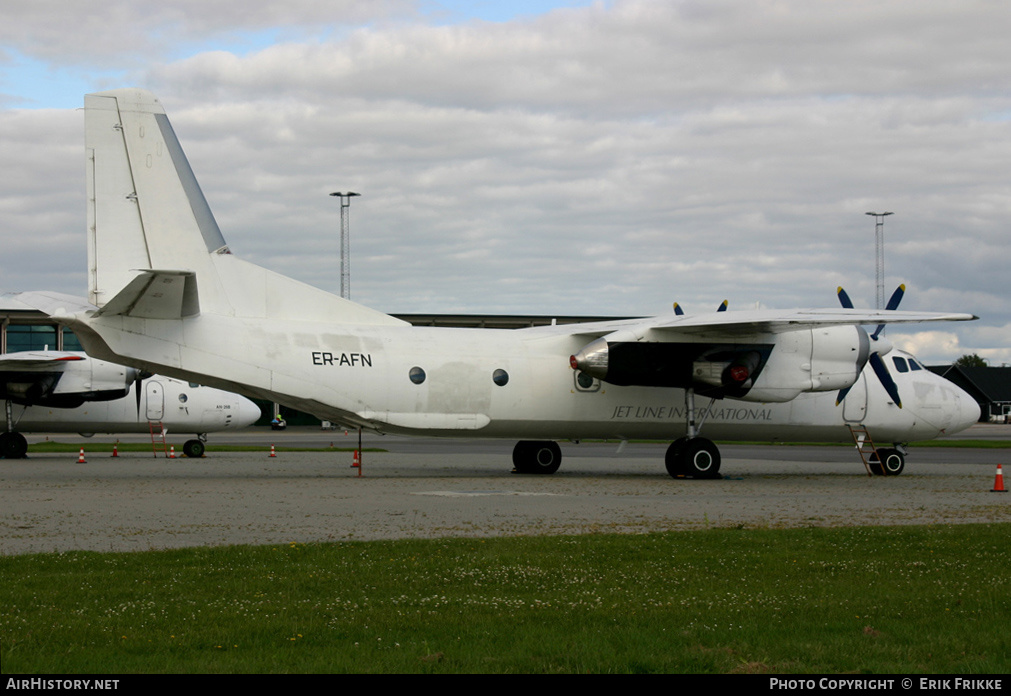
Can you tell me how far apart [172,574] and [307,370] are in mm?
10951

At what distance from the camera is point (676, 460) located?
2167 centimetres

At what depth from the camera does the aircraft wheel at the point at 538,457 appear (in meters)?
23.8

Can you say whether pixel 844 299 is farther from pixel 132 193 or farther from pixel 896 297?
pixel 132 193

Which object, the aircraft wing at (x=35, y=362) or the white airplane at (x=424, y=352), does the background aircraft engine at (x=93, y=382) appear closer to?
the aircraft wing at (x=35, y=362)

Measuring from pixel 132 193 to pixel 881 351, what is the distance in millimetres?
16807

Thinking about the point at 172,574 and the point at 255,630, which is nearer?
the point at 255,630

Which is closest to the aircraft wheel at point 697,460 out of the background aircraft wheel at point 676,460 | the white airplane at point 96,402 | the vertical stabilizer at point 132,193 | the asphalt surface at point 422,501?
the background aircraft wheel at point 676,460

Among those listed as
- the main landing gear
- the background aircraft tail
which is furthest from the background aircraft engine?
the main landing gear

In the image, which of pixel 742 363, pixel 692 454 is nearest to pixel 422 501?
pixel 692 454

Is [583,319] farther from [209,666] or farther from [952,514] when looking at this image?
[209,666]

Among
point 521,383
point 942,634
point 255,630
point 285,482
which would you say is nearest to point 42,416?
point 285,482

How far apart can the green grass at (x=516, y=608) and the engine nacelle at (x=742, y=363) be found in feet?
34.3

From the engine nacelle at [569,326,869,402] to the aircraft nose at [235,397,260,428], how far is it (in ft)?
59.8

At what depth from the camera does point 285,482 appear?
20.0 metres
